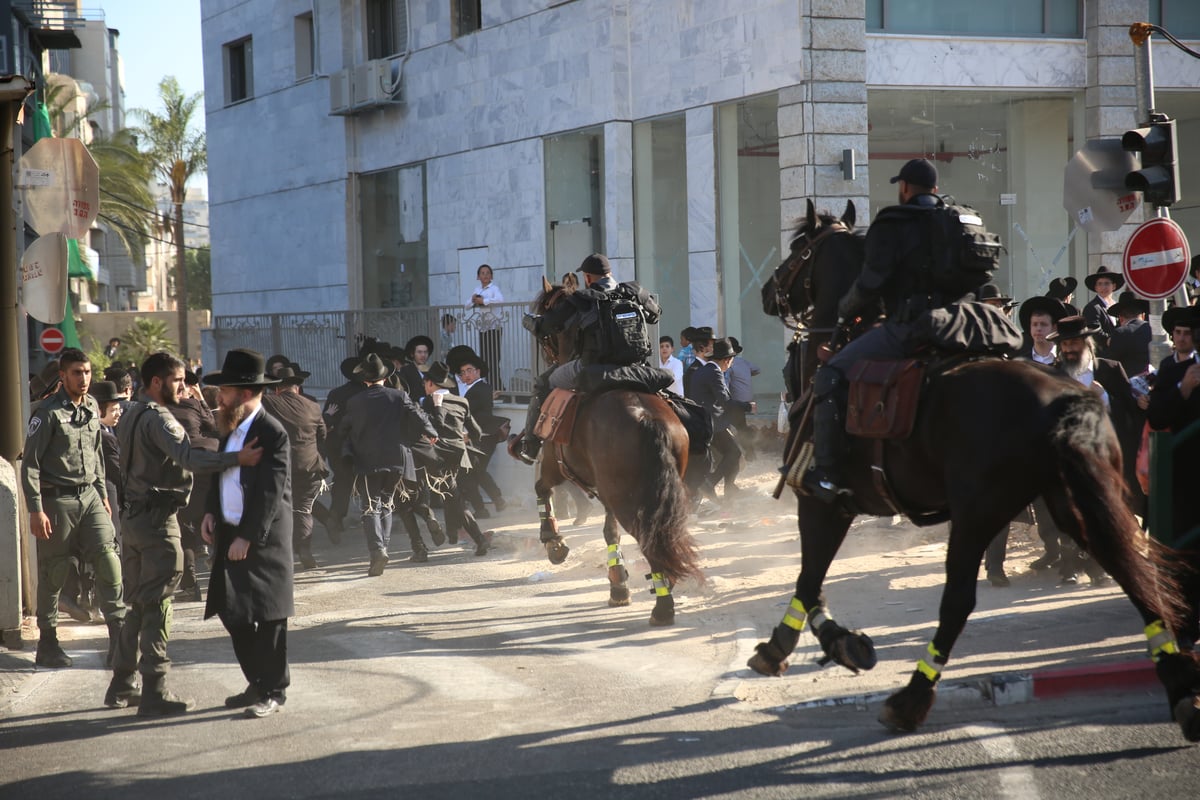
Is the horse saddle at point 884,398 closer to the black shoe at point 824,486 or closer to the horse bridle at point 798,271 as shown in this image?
the black shoe at point 824,486

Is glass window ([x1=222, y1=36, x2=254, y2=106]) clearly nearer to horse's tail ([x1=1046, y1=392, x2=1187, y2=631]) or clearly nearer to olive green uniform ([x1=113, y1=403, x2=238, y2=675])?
olive green uniform ([x1=113, y1=403, x2=238, y2=675])

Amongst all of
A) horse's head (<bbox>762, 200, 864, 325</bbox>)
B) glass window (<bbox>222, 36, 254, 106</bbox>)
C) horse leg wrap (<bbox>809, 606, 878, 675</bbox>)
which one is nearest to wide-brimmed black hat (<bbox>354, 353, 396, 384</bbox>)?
horse's head (<bbox>762, 200, 864, 325</bbox>)

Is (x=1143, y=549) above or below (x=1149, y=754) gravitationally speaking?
above

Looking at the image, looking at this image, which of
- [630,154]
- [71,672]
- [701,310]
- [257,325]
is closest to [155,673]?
[71,672]

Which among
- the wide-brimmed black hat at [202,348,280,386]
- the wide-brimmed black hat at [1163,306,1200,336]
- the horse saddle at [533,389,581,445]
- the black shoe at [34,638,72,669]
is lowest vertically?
the black shoe at [34,638,72,669]

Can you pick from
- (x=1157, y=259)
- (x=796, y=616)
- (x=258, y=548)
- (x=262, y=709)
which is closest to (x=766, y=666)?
(x=796, y=616)

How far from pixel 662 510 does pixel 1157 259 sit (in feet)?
15.4

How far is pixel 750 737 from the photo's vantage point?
628cm

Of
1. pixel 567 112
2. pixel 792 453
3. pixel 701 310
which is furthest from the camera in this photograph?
pixel 567 112

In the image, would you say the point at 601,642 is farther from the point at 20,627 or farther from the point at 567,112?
the point at 567,112

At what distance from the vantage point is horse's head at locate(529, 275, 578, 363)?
10211 mm

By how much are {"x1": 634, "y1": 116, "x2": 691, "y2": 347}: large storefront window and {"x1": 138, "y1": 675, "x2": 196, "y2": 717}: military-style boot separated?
13784mm

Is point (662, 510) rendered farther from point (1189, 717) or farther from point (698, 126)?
point (698, 126)

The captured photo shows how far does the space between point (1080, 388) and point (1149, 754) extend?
5.48 ft
